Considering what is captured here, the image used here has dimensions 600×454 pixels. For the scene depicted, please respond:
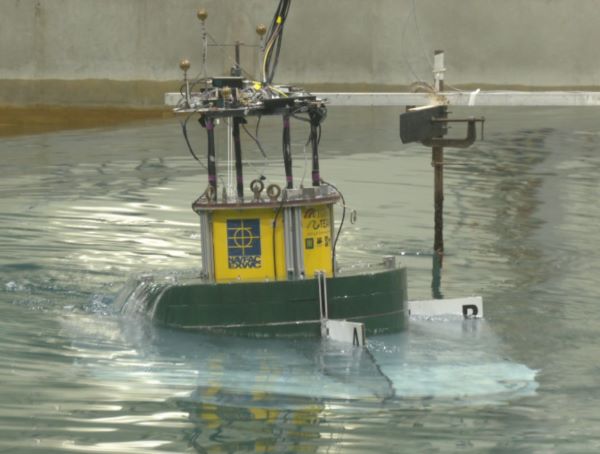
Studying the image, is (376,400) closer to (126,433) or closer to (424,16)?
(126,433)

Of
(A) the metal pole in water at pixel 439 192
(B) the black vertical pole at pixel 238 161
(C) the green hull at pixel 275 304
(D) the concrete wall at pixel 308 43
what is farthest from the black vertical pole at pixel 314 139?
(D) the concrete wall at pixel 308 43

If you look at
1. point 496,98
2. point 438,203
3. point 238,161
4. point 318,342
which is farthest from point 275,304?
point 496,98

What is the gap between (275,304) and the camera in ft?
53.1

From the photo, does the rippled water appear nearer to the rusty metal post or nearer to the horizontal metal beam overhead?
the rusty metal post

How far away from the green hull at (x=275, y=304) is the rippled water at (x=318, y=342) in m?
0.22

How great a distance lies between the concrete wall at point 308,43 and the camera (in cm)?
3747

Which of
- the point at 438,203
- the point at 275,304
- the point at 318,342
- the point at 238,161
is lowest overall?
the point at 318,342

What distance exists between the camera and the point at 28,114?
120 feet

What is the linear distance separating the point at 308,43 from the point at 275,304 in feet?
75.8

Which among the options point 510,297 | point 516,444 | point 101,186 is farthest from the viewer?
point 101,186

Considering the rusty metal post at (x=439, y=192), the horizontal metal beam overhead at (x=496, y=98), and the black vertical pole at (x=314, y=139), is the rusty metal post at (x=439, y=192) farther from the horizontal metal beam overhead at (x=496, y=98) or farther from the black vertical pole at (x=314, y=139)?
the black vertical pole at (x=314, y=139)

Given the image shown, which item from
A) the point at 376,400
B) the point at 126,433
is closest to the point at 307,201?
the point at 376,400

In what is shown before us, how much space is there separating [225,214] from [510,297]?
4.78 m

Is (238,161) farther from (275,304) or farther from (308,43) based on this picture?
(308,43)
